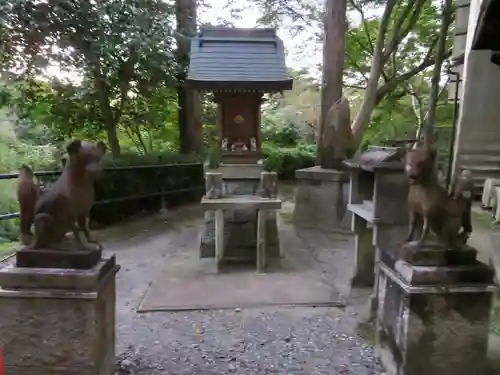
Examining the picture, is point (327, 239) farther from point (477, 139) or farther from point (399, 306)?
point (399, 306)

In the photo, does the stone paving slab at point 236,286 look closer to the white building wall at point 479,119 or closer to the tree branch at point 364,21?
the white building wall at point 479,119

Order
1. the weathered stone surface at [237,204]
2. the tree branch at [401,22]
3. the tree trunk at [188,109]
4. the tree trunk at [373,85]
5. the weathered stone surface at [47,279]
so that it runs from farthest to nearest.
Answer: the tree branch at [401,22] → the tree trunk at [373,85] → the tree trunk at [188,109] → the weathered stone surface at [237,204] → the weathered stone surface at [47,279]

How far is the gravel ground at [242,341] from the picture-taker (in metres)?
2.88

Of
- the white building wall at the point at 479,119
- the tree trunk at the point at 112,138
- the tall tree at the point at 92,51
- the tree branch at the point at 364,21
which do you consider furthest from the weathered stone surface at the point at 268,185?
the tree branch at the point at 364,21

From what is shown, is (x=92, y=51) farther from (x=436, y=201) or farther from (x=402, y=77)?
(x=402, y=77)

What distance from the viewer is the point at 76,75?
7465 mm

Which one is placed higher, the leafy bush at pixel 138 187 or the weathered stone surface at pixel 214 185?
the weathered stone surface at pixel 214 185

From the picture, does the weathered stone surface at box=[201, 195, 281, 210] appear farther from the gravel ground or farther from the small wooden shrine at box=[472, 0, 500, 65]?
the small wooden shrine at box=[472, 0, 500, 65]

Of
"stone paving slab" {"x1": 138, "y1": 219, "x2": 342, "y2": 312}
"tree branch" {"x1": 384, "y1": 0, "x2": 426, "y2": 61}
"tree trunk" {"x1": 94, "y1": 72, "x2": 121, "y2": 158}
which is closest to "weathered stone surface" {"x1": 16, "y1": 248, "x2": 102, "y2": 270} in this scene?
"stone paving slab" {"x1": 138, "y1": 219, "x2": 342, "y2": 312}

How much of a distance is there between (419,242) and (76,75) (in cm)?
673

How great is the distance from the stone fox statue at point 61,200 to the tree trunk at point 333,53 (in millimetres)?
5926

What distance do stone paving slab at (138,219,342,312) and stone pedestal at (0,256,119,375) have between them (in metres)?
1.57

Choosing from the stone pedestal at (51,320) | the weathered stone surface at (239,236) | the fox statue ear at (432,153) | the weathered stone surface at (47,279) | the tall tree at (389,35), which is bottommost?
the weathered stone surface at (239,236)

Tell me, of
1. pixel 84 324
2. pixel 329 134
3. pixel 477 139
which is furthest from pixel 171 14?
pixel 84 324
